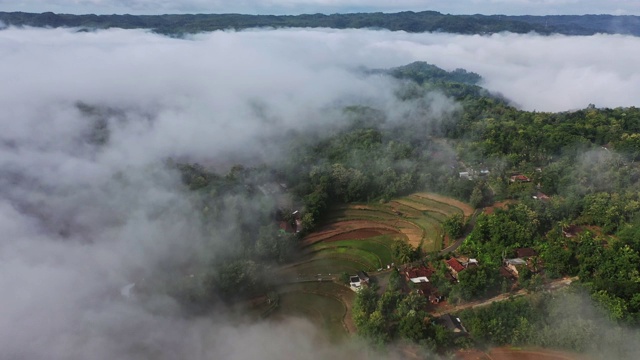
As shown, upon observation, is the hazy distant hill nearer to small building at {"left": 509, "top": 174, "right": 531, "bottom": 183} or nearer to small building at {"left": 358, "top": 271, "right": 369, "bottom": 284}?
small building at {"left": 509, "top": 174, "right": 531, "bottom": 183}

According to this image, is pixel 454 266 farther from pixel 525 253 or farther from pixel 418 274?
pixel 525 253

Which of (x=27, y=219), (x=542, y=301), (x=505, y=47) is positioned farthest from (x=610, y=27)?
(x=27, y=219)

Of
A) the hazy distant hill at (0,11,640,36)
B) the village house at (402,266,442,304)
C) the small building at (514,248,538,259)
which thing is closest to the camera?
the village house at (402,266,442,304)

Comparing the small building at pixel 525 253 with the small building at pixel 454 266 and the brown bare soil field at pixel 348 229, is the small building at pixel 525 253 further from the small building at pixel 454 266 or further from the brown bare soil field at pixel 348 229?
the brown bare soil field at pixel 348 229

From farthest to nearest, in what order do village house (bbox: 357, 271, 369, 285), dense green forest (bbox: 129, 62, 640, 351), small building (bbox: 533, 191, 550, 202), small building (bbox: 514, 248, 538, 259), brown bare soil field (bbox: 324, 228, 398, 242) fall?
small building (bbox: 533, 191, 550, 202)
brown bare soil field (bbox: 324, 228, 398, 242)
small building (bbox: 514, 248, 538, 259)
village house (bbox: 357, 271, 369, 285)
dense green forest (bbox: 129, 62, 640, 351)

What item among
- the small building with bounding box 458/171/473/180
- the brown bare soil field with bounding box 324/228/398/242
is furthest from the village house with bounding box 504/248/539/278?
the small building with bounding box 458/171/473/180

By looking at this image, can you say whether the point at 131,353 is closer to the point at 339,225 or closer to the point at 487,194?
the point at 339,225

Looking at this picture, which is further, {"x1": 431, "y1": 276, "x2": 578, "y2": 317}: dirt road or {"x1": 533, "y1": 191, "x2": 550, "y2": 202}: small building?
{"x1": 533, "y1": 191, "x2": 550, "y2": 202}: small building
